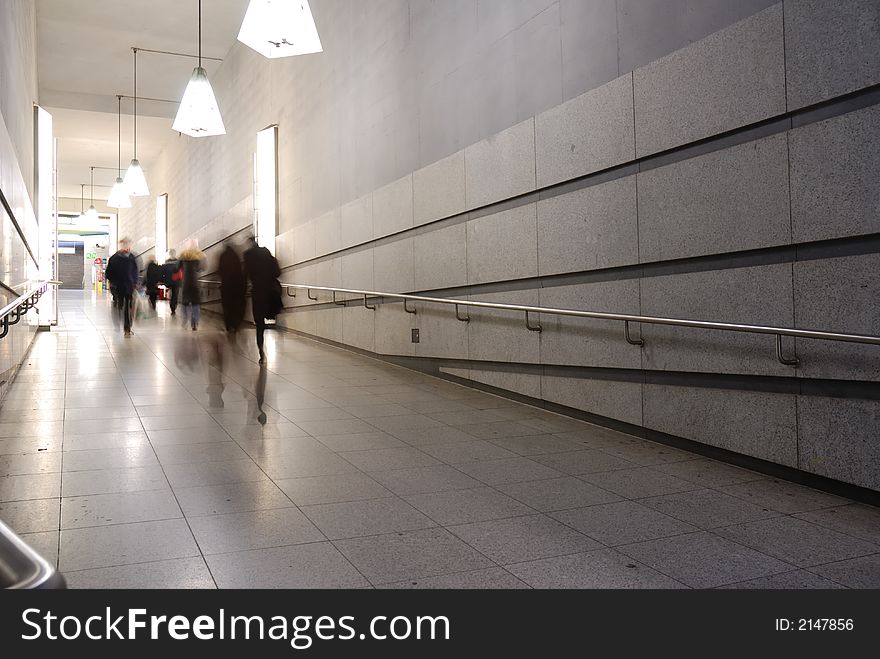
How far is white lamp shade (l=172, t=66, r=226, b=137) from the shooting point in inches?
408

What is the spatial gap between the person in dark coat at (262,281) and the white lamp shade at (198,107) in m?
2.22

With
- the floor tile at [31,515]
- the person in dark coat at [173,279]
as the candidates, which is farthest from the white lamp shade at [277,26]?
the person in dark coat at [173,279]

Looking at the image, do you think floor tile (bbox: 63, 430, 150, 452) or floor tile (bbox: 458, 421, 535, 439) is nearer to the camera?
floor tile (bbox: 63, 430, 150, 452)

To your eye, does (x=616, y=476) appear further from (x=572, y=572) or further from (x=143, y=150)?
(x=143, y=150)

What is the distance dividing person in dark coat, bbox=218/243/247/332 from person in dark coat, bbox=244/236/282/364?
0.52 feet

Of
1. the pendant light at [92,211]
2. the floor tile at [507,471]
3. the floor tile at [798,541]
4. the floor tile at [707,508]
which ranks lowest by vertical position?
the floor tile at [798,541]

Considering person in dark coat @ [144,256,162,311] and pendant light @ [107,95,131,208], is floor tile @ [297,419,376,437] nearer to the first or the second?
pendant light @ [107,95,131,208]

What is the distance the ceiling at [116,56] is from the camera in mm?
14648

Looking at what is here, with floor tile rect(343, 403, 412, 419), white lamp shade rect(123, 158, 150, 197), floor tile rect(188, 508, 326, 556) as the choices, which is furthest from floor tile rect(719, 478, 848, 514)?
white lamp shade rect(123, 158, 150, 197)

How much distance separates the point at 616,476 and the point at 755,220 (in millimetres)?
1834

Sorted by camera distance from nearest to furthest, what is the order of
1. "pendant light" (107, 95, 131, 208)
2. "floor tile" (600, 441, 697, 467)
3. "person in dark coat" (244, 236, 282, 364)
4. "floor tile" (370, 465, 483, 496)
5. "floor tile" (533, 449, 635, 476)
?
"floor tile" (370, 465, 483, 496)
"floor tile" (533, 449, 635, 476)
"floor tile" (600, 441, 697, 467)
"person in dark coat" (244, 236, 282, 364)
"pendant light" (107, 95, 131, 208)

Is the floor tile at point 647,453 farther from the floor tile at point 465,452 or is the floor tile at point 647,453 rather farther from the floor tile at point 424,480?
the floor tile at point 424,480
